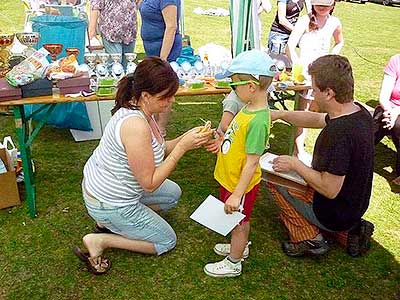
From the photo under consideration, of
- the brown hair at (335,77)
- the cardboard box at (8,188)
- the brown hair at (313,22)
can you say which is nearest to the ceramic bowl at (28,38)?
the cardboard box at (8,188)

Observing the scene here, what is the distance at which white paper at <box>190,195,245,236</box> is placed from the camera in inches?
88.3

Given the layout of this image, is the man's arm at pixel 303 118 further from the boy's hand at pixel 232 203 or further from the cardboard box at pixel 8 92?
the cardboard box at pixel 8 92

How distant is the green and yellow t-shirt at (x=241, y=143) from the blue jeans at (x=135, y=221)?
0.44 metres

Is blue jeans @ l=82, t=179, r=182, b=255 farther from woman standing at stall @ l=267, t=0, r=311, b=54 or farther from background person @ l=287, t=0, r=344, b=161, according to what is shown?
woman standing at stall @ l=267, t=0, r=311, b=54

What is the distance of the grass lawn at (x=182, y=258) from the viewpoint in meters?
2.38

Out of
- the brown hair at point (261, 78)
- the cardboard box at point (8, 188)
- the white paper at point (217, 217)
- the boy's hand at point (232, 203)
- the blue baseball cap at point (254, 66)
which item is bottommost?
the cardboard box at point (8, 188)

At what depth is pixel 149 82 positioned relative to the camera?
2.16 meters

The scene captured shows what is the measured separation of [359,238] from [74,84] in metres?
1.85

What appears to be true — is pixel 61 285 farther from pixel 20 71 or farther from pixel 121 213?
pixel 20 71

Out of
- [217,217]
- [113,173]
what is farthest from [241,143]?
[113,173]

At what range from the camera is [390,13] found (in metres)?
→ 14.8

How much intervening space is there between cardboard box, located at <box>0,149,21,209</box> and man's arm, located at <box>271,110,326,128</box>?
5.28ft

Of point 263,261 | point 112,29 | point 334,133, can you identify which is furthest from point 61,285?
point 112,29

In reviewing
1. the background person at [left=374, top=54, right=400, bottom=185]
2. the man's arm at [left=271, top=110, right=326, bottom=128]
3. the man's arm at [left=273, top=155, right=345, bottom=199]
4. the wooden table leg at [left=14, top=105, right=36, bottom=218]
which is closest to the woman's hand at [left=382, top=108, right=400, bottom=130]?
the background person at [left=374, top=54, right=400, bottom=185]
